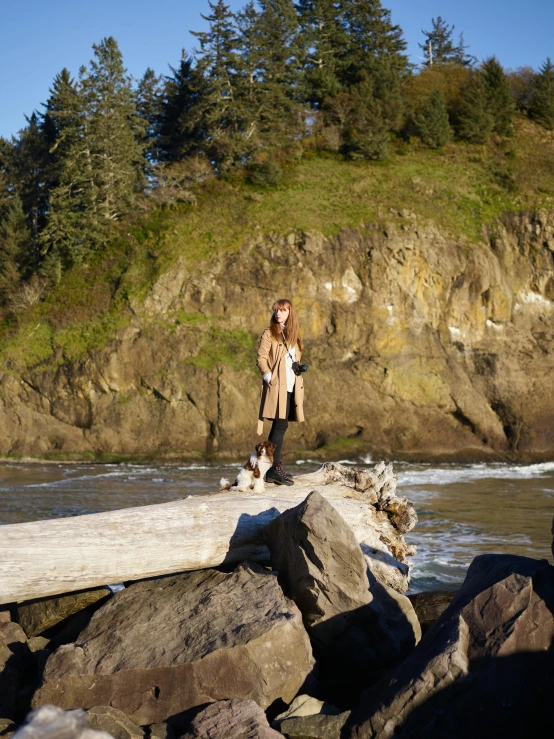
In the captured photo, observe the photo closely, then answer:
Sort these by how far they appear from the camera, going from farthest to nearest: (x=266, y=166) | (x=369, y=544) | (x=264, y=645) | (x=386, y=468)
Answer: (x=266, y=166), (x=386, y=468), (x=369, y=544), (x=264, y=645)

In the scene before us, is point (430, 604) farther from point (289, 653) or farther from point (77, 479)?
point (77, 479)

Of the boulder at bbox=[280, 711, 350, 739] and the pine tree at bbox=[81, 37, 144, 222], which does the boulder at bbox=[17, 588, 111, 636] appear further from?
the pine tree at bbox=[81, 37, 144, 222]

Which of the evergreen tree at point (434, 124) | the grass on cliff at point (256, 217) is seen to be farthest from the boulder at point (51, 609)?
the evergreen tree at point (434, 124)

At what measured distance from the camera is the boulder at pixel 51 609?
6746 millimetres

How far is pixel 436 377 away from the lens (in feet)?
102

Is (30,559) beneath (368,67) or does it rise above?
beneath

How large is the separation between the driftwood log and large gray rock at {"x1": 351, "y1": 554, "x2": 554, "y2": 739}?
2303 millimetres

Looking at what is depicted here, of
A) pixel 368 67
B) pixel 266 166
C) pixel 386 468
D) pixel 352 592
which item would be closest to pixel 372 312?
pixel 266 166

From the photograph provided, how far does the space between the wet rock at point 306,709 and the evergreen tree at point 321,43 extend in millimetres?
41822

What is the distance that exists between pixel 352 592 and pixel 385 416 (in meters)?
24.1

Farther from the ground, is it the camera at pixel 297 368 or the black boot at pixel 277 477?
the camera at pixel 297 368

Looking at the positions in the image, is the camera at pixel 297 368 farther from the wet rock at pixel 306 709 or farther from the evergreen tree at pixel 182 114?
the evergreen tree at pixel 182 114

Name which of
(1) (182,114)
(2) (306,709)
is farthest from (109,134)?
(2) (306,709)

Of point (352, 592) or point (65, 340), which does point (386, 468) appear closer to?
point (352, 592)
